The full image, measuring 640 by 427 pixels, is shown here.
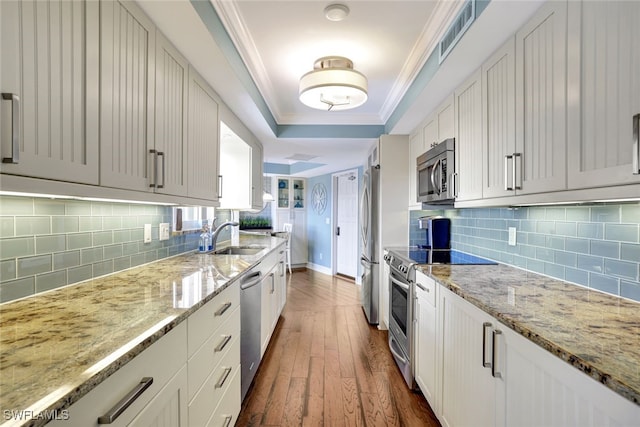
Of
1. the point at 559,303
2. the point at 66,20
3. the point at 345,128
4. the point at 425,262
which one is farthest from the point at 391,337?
the point at 66,20

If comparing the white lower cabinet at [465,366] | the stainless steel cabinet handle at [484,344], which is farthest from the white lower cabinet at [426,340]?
the stainless steel cabinet handle at [484,344]

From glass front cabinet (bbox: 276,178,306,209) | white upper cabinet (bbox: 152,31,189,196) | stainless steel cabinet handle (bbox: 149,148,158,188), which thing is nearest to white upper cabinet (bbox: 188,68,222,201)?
white upper cabinet (bbox: 152,31,189,196)

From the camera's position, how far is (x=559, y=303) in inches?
49.6

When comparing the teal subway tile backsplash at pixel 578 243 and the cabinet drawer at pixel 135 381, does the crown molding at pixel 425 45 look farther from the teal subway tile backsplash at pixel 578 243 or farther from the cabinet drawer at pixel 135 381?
the cabinet drawer at pixel 135 381

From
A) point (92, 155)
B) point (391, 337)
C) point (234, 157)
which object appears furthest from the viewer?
point (234, 157)

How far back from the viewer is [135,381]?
853 millimetres

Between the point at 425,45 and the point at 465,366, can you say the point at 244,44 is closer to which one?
the point at 425,45

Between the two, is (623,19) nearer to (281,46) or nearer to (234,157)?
(281,46)

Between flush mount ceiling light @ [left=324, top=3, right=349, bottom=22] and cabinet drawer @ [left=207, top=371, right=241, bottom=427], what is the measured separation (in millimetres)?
2234

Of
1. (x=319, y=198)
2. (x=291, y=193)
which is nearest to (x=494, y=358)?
(x=319, y=198)

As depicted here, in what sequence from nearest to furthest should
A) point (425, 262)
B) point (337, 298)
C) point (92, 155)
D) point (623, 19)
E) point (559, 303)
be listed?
point (623, 19), point (92, 155), point (559, 303), point (425, 262), point (337, 298)

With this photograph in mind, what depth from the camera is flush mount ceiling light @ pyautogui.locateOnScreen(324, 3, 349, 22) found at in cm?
181

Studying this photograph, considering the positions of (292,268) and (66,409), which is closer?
(66,409)

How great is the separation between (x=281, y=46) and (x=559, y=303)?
2.26 m
